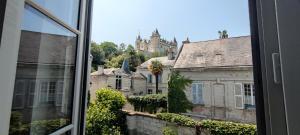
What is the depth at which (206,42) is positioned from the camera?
9430mm

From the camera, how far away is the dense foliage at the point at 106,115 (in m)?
7.12

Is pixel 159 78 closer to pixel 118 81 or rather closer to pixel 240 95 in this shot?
pixel 118 81

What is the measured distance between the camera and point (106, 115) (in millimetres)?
7555

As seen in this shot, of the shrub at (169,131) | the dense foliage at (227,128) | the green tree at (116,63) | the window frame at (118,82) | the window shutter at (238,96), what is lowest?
the shrub at (169,131)

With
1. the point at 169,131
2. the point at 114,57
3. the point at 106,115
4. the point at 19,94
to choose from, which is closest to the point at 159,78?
the point at 106,115

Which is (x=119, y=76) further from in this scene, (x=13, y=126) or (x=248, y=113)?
(x=13, y=126)

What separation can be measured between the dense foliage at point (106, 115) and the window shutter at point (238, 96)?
488 cm

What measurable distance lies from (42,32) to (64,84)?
293 mm

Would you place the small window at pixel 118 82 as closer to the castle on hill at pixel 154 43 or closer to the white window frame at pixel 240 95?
the white window frame at pixel 240 95

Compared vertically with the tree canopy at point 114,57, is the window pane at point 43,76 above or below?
below

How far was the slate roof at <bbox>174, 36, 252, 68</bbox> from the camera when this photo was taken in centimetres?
770

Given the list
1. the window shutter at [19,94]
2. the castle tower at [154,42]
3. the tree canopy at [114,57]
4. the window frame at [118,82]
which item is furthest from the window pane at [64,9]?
the castle tower at [154,42]

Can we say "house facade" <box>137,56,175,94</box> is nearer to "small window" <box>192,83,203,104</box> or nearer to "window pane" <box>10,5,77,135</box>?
"small window" <box>192,83,203,104</box>

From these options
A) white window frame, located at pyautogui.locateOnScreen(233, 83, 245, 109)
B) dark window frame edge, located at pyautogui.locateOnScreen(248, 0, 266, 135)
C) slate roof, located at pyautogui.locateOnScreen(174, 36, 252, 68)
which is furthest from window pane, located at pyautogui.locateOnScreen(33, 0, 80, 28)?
white window frame, located at pyautogui.locateOnScreen(233, 83, 245, 109)
